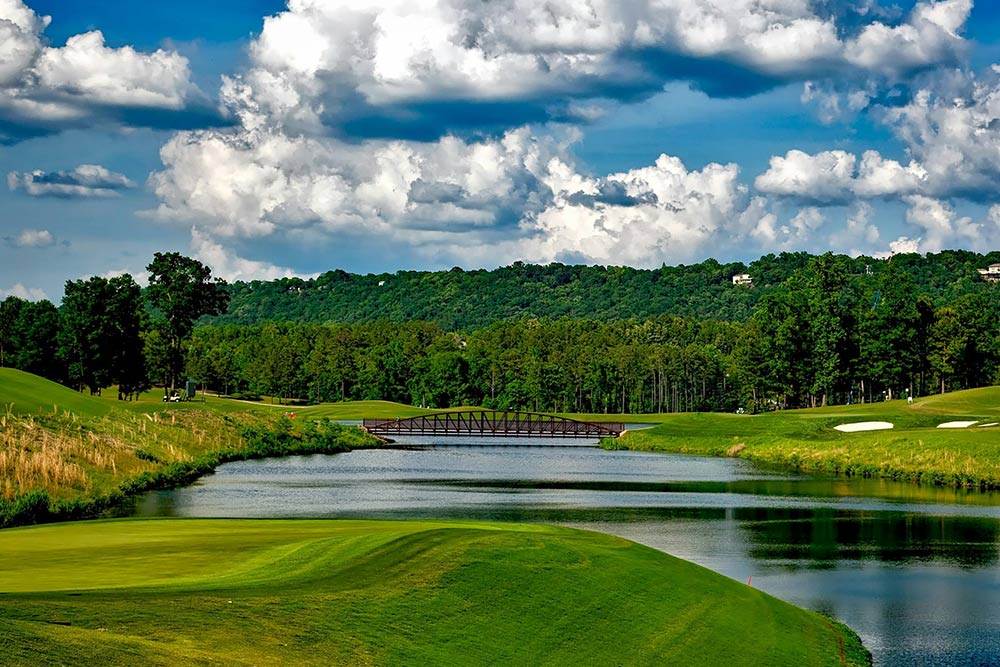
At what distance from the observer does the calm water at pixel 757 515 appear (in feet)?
84.0

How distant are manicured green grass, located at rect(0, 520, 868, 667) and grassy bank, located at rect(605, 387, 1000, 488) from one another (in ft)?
136

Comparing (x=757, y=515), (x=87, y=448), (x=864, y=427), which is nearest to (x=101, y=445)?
(x=87, y=448)

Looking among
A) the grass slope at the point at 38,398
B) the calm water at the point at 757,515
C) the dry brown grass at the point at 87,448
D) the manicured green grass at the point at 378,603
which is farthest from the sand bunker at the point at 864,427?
the manicured green grass at the point at 378,603

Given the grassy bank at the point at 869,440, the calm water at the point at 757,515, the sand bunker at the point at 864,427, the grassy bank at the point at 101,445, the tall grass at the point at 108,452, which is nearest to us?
the calm water at the point at 757,515

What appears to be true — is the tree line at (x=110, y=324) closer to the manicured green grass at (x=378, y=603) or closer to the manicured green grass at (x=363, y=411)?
the manicured green grass at (x=363, y=411)

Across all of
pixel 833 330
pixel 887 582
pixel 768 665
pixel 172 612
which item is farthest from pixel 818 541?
pixel 833 330

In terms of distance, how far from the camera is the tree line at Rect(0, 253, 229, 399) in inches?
4166

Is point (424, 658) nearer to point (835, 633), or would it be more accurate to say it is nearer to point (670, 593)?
point (670, 593)

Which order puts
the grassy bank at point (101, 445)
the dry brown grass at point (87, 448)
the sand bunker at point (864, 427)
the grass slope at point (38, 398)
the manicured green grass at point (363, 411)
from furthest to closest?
the manicured green grass at point (363, 411) → the sand bunker at point (864, 427) → the grass slope at point (38, 398) → the dry brown grass at point (87, 448) → the grassy bank at point (101, 445)

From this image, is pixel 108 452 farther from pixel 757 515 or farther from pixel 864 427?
pixel 864 427

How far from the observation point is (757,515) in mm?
45250

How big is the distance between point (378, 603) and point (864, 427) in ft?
235

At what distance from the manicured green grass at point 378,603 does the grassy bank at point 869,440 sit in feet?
136

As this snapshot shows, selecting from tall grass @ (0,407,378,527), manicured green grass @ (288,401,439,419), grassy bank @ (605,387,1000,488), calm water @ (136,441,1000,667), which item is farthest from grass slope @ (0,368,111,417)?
manicured green grass @ (288,401,439,419)
